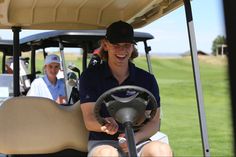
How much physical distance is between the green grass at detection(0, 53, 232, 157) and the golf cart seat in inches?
36.9

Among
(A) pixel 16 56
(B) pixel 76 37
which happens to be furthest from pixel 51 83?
(A) pixel 16 56

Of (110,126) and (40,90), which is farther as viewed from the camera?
(40,90)

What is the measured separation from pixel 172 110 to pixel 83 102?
39.4 ft

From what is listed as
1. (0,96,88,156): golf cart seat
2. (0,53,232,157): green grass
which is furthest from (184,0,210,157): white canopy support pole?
(0,96,88,156): golf cart seat

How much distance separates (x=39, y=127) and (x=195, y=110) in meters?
12.1

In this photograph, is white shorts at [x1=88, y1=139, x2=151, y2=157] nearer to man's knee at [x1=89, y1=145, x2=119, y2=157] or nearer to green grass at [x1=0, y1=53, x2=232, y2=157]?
man's knee at [x1=89, y1=145, x2=119, y2=157]

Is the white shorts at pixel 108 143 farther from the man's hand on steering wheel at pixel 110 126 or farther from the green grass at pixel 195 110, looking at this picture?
the green grass at pixel 195 110

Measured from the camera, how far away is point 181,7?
10.0 feet

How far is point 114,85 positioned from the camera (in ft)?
10.1

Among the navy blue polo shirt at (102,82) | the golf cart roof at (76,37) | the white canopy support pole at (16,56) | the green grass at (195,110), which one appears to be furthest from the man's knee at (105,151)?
the golf cart roof at (76,37)

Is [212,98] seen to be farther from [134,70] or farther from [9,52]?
[134,70]

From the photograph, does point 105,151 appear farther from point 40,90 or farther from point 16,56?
point 40,90

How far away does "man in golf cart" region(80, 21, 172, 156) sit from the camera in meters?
2.79

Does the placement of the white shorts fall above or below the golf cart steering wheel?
below
